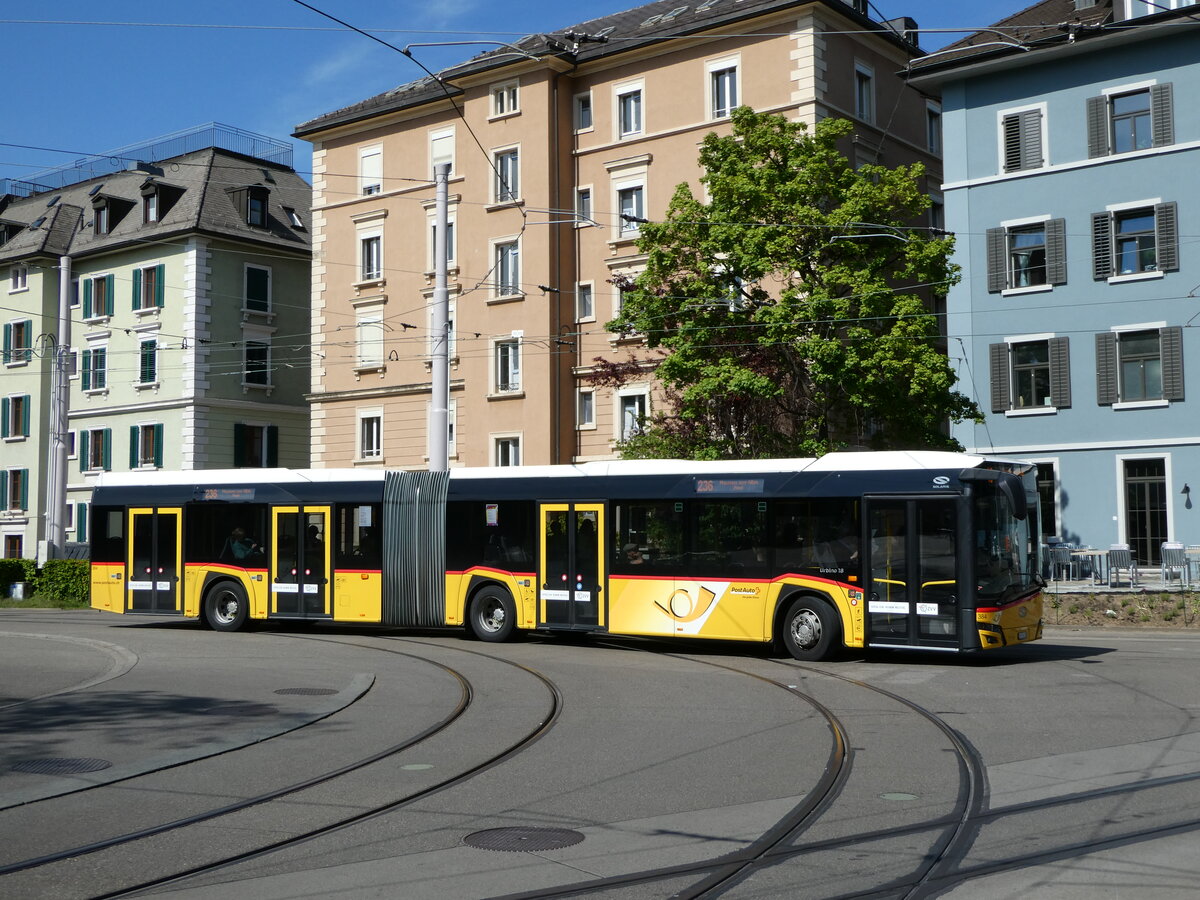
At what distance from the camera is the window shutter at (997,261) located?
113 ft

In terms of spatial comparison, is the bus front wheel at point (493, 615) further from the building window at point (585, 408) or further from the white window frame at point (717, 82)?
the white window frame at point (717, 82)

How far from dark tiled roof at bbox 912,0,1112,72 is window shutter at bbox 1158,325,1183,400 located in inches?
290

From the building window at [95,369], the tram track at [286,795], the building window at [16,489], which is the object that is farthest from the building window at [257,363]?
the tram track at [286,795]

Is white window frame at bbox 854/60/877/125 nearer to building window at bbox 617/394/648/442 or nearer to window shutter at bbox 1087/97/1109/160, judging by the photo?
window shutter at bbox 1087/97/1109/160

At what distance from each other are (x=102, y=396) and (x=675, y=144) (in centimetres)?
2661

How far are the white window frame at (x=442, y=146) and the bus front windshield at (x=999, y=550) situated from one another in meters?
28.4

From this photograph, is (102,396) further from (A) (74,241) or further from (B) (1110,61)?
(B) (1110,61)

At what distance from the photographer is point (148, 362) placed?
52.1m

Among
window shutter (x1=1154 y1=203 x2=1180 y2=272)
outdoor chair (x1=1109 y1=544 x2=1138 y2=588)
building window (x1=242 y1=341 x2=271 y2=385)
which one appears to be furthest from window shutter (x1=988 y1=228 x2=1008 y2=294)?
building window (x1=242 y1=341 x2=271 y2=385)

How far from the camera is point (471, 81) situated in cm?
4197

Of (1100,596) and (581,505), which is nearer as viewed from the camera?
(581,505)

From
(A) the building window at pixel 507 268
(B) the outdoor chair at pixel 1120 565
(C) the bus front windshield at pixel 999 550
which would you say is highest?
(A) the building window at pixel 507 268

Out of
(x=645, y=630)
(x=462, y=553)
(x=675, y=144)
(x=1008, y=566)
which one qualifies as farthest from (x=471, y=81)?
(x=1008, y=566)

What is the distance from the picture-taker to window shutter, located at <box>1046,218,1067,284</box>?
3341 centimetres
